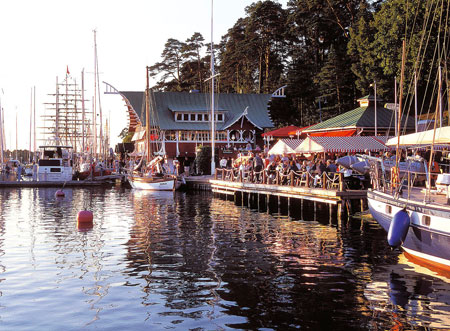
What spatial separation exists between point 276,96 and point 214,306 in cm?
6621

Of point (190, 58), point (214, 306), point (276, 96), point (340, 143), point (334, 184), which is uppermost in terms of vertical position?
point (190, 58)

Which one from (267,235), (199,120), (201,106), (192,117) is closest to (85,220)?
(267,235)

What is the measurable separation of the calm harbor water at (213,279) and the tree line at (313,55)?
36.9 metres

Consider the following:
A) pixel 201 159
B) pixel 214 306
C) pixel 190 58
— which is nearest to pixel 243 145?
pixel 201 159

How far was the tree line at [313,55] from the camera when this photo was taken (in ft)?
194

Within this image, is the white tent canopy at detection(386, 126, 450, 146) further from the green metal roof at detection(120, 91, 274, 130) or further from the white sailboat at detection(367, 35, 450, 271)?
the green metal roof at detection(120, 91, 274, 130)

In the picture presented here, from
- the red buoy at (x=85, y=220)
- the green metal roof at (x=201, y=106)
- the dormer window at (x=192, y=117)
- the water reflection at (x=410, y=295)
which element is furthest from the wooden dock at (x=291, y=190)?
the dormer window at (x=192, y=117)

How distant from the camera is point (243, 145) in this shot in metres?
72.8

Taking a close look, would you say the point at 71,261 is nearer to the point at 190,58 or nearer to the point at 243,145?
the point at 243,145

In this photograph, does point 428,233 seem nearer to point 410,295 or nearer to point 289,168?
point 410,295

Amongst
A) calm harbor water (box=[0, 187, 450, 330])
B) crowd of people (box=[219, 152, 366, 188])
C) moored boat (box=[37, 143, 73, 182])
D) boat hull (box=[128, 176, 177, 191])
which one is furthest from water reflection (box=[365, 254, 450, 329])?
moored boat (box=[37, 143, 73, 182])

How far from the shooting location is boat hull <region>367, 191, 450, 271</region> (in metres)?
15.3

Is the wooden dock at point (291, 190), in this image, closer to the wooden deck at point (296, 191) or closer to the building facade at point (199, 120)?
the wooden deck at point (296, 191)

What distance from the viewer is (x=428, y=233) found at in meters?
16.0
